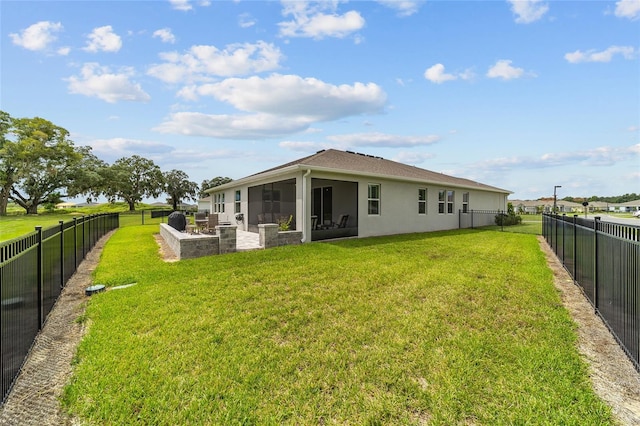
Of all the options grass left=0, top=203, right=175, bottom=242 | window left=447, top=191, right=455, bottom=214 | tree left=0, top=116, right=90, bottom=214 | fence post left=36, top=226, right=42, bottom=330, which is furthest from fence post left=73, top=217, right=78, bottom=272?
tree left=0, top=116, right=90, bottom=214

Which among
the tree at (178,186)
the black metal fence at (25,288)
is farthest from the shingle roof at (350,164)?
the tree at (178,186)

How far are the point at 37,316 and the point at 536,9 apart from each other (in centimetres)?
1376

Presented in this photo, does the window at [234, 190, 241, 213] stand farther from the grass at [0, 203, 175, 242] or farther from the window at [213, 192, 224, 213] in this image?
the grass at [0, 203, 175, 242]

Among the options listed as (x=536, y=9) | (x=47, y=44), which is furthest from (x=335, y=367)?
(x=47, y=44)

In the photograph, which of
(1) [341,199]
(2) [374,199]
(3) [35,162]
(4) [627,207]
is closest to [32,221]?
(3) [35,162]

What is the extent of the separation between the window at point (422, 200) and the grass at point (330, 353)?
30.6ft

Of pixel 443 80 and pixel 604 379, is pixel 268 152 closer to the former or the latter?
pixel 443 80

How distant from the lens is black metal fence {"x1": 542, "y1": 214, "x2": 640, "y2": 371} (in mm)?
3229

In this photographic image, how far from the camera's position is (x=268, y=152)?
20531 mm

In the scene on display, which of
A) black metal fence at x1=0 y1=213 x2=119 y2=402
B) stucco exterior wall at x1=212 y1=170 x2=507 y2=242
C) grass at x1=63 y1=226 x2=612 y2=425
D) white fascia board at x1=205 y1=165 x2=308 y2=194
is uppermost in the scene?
white fascia board at x1=205 y1=165 x2=308 y2=194

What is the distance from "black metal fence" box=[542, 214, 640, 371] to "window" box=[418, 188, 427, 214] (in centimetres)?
947

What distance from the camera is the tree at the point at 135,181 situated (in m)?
48.9

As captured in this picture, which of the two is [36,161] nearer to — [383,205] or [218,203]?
[218,203]

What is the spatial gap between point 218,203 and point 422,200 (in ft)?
44.5
